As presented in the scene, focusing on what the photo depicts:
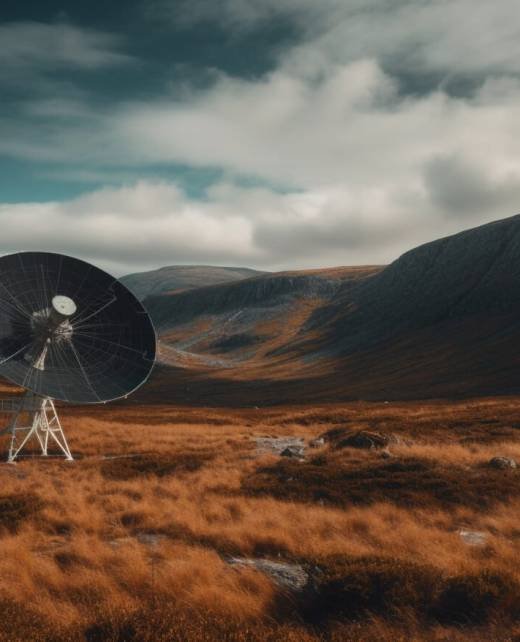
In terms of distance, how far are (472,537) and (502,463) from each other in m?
9.21

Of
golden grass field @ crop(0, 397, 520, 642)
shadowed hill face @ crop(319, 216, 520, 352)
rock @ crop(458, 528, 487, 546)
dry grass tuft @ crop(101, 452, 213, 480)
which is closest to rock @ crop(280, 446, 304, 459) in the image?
golden grass field @ crop(0, 397, 520, 642)

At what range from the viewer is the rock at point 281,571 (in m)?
9.33

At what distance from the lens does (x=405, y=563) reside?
31.2 feet

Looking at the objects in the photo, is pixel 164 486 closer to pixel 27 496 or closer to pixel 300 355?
pixel 27 496

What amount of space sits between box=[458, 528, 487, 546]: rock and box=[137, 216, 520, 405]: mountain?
7595cm

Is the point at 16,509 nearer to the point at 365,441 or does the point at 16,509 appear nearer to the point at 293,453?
the point at 293,453

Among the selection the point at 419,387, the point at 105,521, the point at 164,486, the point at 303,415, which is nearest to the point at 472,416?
the point at 303,415

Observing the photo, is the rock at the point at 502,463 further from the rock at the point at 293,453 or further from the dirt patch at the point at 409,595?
the dirt patch at the point at 409,595

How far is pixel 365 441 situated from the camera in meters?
27.7

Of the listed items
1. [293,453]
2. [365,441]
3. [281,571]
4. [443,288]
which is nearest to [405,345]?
[443,288]

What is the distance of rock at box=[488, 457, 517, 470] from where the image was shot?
2025 centimetres

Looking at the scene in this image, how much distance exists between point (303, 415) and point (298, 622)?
48.5m

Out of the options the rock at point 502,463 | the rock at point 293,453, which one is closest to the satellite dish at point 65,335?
the rock at point 293,453

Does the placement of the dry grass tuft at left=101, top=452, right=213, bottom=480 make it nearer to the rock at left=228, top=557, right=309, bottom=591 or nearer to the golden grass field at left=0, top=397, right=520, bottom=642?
the golden grass field at left=0, top=397, right=520, bottom=642
